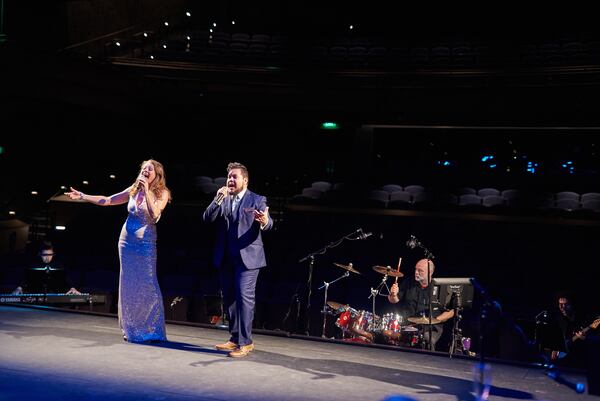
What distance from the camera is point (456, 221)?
32.1 ft

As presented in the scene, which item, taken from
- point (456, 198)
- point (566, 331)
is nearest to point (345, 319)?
point (566, 331)

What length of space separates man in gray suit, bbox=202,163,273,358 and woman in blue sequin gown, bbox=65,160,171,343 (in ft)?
Answer: 1.61

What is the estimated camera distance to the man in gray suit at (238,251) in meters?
4.46

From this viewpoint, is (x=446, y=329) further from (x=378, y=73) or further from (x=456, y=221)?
(x=378, y=73)

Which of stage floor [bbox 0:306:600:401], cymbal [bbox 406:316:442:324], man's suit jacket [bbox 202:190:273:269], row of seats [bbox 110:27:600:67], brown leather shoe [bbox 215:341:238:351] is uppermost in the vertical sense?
row of seats [bbox 110:27:600:67]

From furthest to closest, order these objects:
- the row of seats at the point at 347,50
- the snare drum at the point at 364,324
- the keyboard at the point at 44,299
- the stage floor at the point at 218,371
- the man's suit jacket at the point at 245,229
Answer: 1. the row of seats at the point at 347,50
2. the snare drum at the point at 364,324
3. the keyboard at the point at 44,299
4. the man's suit jacket at the point at 245,229
5. the stage floor at the point at 218,371

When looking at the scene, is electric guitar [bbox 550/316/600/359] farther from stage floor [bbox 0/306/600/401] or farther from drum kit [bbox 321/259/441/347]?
stage floor [bbox 0/306/600/401]

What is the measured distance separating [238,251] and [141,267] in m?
0.81

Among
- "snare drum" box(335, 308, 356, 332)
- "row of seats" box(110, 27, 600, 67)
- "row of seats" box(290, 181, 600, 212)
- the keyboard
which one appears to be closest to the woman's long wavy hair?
the keyboard

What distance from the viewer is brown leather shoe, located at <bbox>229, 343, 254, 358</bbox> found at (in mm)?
4367

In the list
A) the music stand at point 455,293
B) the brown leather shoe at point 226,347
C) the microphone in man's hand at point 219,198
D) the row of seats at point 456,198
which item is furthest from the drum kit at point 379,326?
the row of seats at point 456,198

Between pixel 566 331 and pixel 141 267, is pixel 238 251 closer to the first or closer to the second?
Result: pixel 141 267

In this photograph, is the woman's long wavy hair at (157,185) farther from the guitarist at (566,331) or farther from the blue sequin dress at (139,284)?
the guitarist at (566,331)

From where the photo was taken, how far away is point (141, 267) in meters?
4.73
